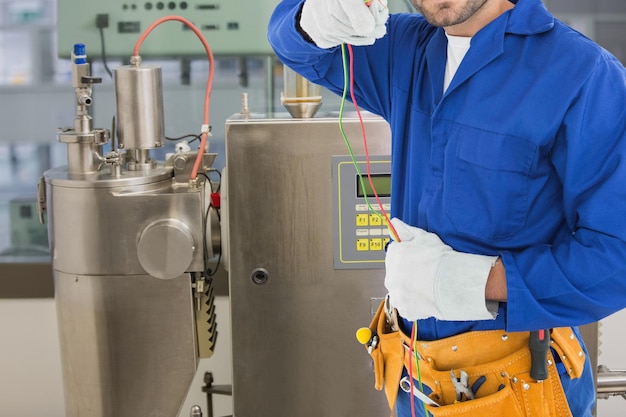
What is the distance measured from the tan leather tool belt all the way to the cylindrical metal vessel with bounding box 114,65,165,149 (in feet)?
2.87

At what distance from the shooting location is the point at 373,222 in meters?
1.86

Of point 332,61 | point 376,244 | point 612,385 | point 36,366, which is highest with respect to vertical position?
point 332,61

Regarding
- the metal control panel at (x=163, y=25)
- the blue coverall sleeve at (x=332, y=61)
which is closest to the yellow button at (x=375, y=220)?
the blue coverall sleeve at (x=332, y=61)

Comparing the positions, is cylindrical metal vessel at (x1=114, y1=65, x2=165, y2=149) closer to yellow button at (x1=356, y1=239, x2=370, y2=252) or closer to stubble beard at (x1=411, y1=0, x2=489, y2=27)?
yellow button at (x1=356, y1=239, x2=370, y2=252)

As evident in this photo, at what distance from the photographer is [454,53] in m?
1.33

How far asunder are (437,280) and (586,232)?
0.74ft

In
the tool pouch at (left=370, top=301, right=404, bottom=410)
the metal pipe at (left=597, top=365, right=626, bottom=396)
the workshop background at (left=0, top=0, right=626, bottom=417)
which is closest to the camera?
the tool pouch at (left=370, top=301, right=404, bottom=410)

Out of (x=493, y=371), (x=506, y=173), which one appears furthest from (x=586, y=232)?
(x=493, y=371)

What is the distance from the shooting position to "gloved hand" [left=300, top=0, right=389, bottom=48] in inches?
47.8

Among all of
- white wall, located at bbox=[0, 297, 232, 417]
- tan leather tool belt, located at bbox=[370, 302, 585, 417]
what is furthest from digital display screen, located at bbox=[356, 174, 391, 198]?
white wall, located at bbox=[0, 297, 232, 417]

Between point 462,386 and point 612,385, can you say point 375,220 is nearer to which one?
point 462,386

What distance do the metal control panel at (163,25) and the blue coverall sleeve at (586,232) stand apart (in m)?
1.45

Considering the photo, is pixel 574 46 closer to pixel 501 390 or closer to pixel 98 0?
pixel 501 390

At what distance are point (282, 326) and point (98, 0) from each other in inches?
48.5
